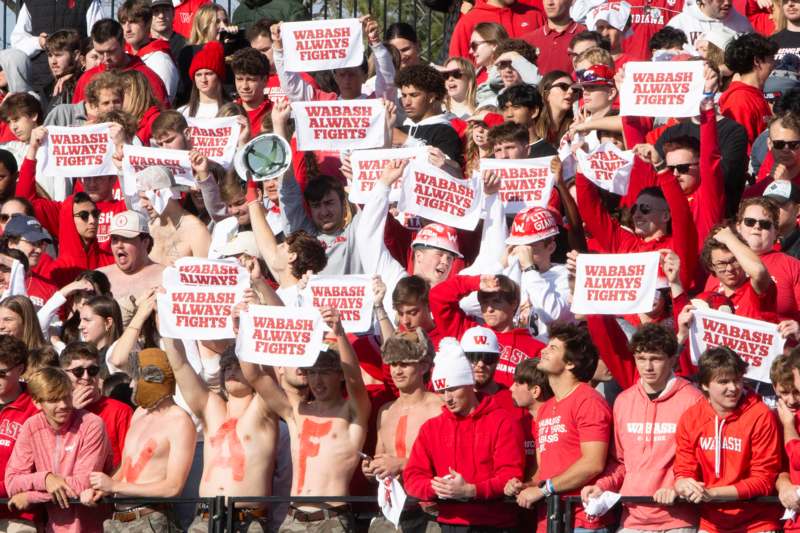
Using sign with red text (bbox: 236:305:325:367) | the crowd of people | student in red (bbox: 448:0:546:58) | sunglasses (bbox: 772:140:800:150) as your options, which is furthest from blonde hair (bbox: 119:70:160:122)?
sunglasses (bbox: 772:140:800:150)

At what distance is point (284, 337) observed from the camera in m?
10.5

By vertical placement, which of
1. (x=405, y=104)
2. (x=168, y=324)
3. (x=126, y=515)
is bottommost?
(x=126, y=515)

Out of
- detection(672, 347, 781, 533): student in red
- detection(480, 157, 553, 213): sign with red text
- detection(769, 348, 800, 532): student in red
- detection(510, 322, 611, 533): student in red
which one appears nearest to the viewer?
detection(769, 348, 800, 532): student in red

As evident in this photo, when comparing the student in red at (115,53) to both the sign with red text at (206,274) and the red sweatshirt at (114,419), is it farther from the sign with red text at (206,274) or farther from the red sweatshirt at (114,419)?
the red sweatshirt at (114,419)

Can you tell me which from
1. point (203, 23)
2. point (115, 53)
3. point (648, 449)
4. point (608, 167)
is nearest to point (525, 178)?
point (608, 167)

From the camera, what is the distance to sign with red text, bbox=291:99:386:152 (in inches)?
494

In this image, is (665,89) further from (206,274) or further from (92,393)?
(92,393)

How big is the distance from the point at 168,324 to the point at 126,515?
107cm

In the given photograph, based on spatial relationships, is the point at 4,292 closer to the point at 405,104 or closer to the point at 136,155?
the point at 136,155

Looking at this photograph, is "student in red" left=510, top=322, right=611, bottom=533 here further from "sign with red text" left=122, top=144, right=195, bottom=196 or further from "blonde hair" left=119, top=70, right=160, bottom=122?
"blonde hair" left=119, top=70, right=160, bottom=122

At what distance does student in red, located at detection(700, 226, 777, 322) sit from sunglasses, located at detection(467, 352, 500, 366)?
123 cm

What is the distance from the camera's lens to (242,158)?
12484 mm

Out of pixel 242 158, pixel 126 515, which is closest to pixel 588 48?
pixel 242 158

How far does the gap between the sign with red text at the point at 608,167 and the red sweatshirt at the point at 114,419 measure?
9.85ft
